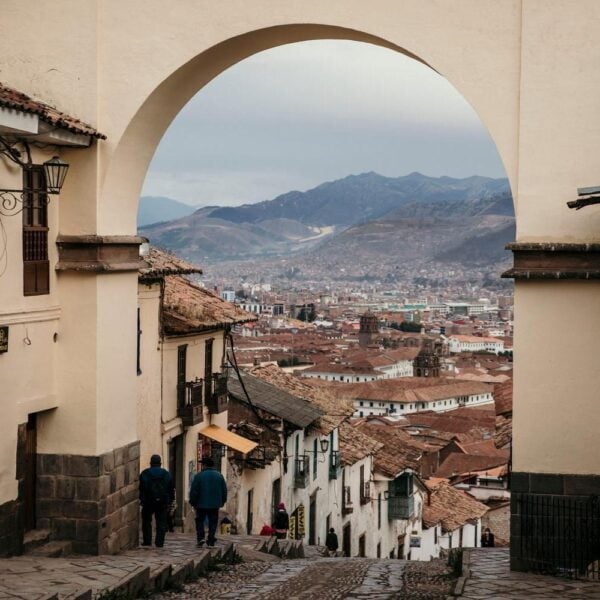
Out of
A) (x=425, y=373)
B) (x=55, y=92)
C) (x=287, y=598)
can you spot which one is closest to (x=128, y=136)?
(x=55, y=92)

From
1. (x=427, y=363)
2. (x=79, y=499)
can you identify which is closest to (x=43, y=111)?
(x=79, y=499)

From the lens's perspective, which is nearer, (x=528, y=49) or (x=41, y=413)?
(x=528, y=49)

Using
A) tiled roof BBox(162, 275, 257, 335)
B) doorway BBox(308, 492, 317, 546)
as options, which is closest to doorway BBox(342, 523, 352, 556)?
doorway BBox(308, 492, 317, 546)

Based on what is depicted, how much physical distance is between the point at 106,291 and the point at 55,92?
2014mm

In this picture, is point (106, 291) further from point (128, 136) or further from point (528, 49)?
point (528, 49)

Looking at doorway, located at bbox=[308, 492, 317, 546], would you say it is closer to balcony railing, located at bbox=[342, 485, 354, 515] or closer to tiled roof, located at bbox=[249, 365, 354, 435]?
tiled roof, located at bbox=[249, 365, 354, 435]

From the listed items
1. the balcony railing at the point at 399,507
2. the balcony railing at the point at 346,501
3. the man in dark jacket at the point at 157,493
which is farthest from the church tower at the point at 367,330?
the man in dark jacket at the point at 157,493

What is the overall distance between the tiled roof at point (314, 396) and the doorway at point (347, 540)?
119 inches

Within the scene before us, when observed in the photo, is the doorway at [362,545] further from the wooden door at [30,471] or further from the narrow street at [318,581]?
the wooden door at [30,471]

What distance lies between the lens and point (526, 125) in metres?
10.9

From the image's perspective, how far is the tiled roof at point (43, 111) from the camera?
10555 millimetres

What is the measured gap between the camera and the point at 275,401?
91.7 ft

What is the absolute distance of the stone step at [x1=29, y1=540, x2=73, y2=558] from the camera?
11.7m

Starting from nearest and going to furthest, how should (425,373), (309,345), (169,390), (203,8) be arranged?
(203,8)
(169,390)
(425,373)
(309,345)
